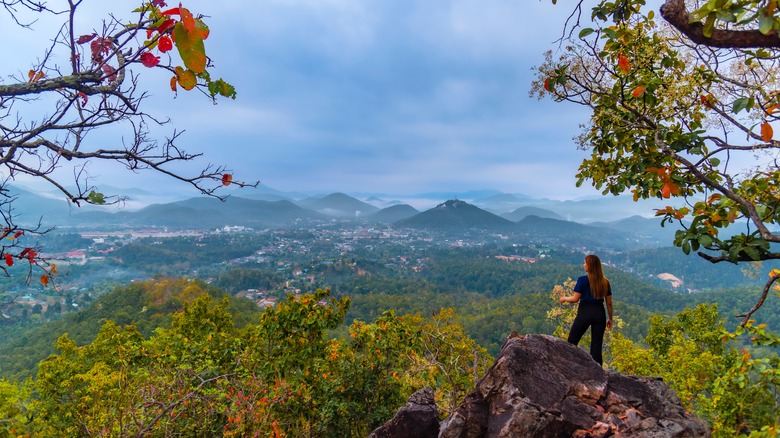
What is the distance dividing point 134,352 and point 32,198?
233756 mm

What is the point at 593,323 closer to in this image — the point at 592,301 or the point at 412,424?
the point at 592,301

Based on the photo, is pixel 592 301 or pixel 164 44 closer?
pixel 164 44

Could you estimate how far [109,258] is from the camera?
84.7m

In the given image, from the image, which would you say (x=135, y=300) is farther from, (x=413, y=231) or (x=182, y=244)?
(x=413, y=231)

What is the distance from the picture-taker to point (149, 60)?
1.80m

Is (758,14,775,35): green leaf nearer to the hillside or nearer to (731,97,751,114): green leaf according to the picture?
(731,97,751,114): green leaf

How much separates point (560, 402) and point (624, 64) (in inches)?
124

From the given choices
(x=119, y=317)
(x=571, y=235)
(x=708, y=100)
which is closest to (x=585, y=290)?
(x=708, y=100)

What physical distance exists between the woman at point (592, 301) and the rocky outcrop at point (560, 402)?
52 centimetres

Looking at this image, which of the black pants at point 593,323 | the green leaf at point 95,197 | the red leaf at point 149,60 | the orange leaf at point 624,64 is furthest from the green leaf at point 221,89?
the black pants at point 593,323

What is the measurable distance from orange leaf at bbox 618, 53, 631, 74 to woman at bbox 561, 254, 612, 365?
2266mm

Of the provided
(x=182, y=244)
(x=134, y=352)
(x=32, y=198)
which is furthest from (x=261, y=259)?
(x=32, y=198)

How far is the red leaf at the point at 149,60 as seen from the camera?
5.88 ft

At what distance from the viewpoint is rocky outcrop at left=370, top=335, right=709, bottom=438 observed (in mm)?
2982
